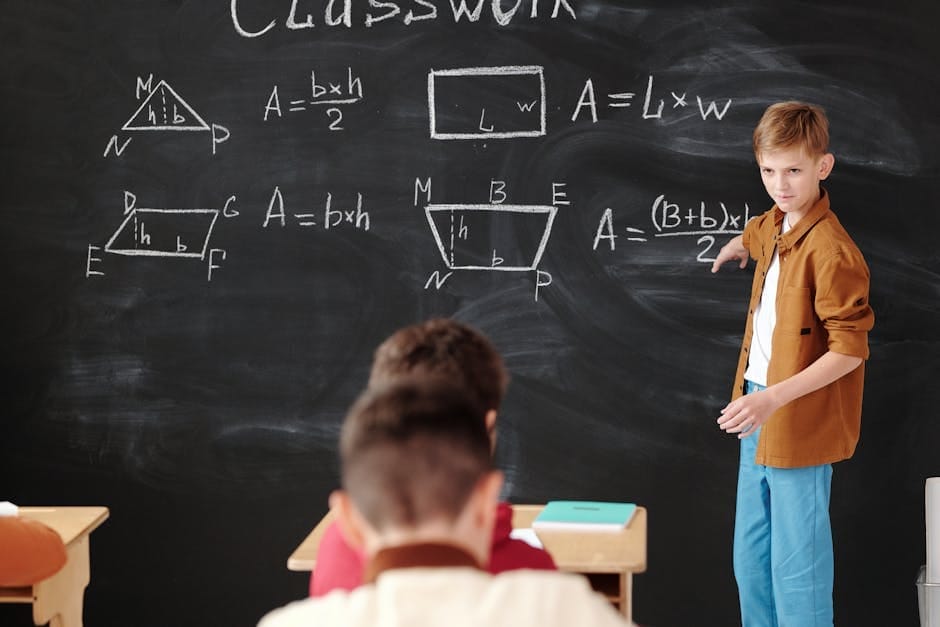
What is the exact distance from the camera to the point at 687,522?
4.01m

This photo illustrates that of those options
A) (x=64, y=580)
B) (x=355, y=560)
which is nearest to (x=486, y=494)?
(x=355, y=560)

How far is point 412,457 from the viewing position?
1444mm

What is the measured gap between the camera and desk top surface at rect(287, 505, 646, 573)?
101 inches

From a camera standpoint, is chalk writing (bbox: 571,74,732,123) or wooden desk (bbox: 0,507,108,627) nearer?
wooden desk (bbox: 0,507,108,627)

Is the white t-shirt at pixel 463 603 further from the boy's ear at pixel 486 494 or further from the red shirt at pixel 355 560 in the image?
the red shirt at pixel 355 560

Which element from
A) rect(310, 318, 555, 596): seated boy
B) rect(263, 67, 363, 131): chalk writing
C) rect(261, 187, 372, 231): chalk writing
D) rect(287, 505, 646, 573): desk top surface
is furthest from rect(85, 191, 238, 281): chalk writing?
rect(310, 318, 555, 596): seated boy

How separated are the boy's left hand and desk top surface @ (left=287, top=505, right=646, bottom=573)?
1.30 feet

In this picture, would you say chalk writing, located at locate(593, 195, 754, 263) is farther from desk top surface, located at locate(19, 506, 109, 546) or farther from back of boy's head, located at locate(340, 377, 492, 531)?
back of boy's head, located at locate(340, 377, 492, 531)

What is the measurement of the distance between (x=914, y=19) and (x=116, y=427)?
290 cm

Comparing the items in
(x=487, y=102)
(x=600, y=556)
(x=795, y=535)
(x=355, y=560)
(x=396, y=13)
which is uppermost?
(x=396, y=13)

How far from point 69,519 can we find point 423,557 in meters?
1.99

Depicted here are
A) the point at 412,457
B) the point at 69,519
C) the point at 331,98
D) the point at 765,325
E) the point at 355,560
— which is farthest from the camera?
the point at 331,98

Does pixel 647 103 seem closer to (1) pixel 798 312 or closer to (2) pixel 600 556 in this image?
(1) pixel 798 312

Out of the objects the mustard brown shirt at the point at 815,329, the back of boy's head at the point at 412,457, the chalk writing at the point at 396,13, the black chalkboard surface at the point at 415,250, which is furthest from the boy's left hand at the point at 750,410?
the back of boy's head at the point at 412,457
